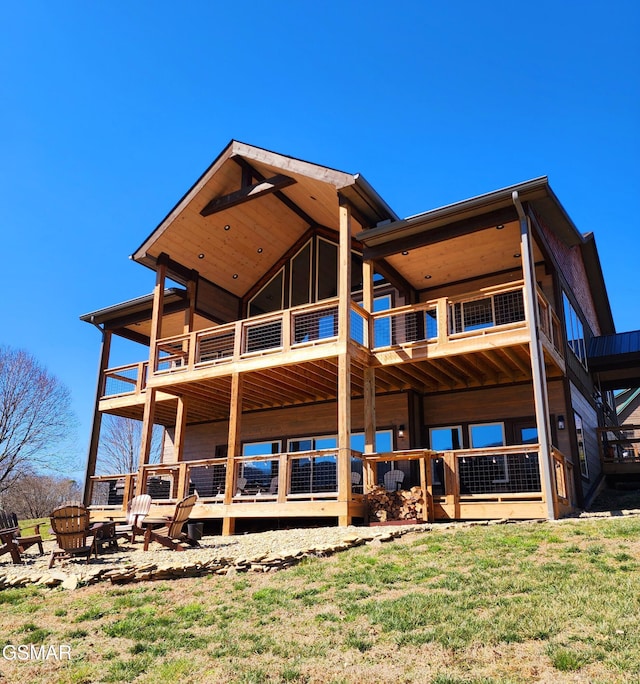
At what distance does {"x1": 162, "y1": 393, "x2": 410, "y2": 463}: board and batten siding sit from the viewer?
1579 centimetres

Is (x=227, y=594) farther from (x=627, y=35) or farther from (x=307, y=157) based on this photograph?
(x=627, y=35)

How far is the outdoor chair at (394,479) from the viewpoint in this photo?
46.8 ft

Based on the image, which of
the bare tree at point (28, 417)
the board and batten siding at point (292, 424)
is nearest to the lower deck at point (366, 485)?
the board and batten siding at point (292, 424)

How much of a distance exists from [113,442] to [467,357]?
135 ft

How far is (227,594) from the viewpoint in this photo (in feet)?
21.6

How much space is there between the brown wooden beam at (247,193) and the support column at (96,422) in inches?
231

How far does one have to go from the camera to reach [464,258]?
15234 mm

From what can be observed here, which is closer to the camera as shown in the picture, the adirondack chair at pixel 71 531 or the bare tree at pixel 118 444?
the adirondack chair at pixel 71 531

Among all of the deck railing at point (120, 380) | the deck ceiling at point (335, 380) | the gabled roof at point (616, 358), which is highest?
the gabled roof at point (616, 358)

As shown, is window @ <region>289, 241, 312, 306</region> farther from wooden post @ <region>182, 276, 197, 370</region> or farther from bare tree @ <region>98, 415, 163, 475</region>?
bare tree @ <region>98, 415, 163, 475</region>

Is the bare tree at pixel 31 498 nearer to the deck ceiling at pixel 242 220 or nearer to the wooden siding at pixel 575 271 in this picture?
the deck ceiling at pixel 242 220

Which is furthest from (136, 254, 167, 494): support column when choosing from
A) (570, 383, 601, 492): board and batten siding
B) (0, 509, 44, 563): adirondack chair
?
(570, 383, 601, 492): board and batten siding

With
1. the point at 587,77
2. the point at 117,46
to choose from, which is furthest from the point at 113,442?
the point at 587,77

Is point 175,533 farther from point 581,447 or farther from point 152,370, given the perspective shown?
point 581,447
